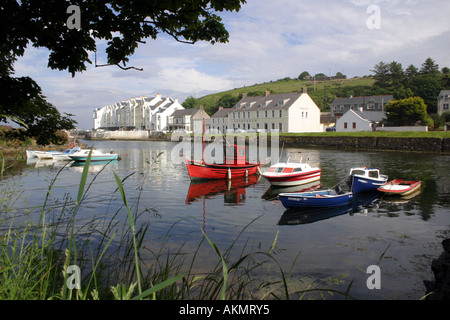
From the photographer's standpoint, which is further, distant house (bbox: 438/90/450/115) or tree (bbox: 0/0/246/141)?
distant house (bbox: 438/90/450/115)

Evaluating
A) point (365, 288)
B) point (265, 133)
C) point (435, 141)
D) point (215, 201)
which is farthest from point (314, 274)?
point (265, 133)

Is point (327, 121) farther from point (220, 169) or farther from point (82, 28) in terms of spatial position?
point (82, 28)

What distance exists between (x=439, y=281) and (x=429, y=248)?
4.93 metres

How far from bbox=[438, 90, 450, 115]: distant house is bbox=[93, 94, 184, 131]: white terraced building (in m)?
78.1

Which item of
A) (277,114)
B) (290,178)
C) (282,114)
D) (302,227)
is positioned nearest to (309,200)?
(302,227)

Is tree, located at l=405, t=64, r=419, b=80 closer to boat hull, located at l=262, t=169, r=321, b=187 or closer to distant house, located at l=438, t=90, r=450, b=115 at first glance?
distant house, located at l=438, t=90, r=450, b=115

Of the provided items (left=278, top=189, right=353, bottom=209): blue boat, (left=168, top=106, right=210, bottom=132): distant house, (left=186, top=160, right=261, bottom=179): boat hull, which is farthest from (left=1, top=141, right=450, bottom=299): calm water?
(left=168, top=106, right=210, bottom=132): distant house

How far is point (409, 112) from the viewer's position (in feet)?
196

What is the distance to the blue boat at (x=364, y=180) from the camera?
2034 cm

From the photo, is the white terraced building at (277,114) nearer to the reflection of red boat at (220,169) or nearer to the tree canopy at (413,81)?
the tree canopy at (413,81)

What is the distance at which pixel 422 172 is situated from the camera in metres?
29.3

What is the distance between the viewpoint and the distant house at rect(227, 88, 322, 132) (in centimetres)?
7575

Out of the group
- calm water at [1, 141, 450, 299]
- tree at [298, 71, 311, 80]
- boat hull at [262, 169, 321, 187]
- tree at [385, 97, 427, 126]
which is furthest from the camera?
tree at [298, 71, 311, 80]

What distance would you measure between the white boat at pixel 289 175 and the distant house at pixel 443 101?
2661 inches
